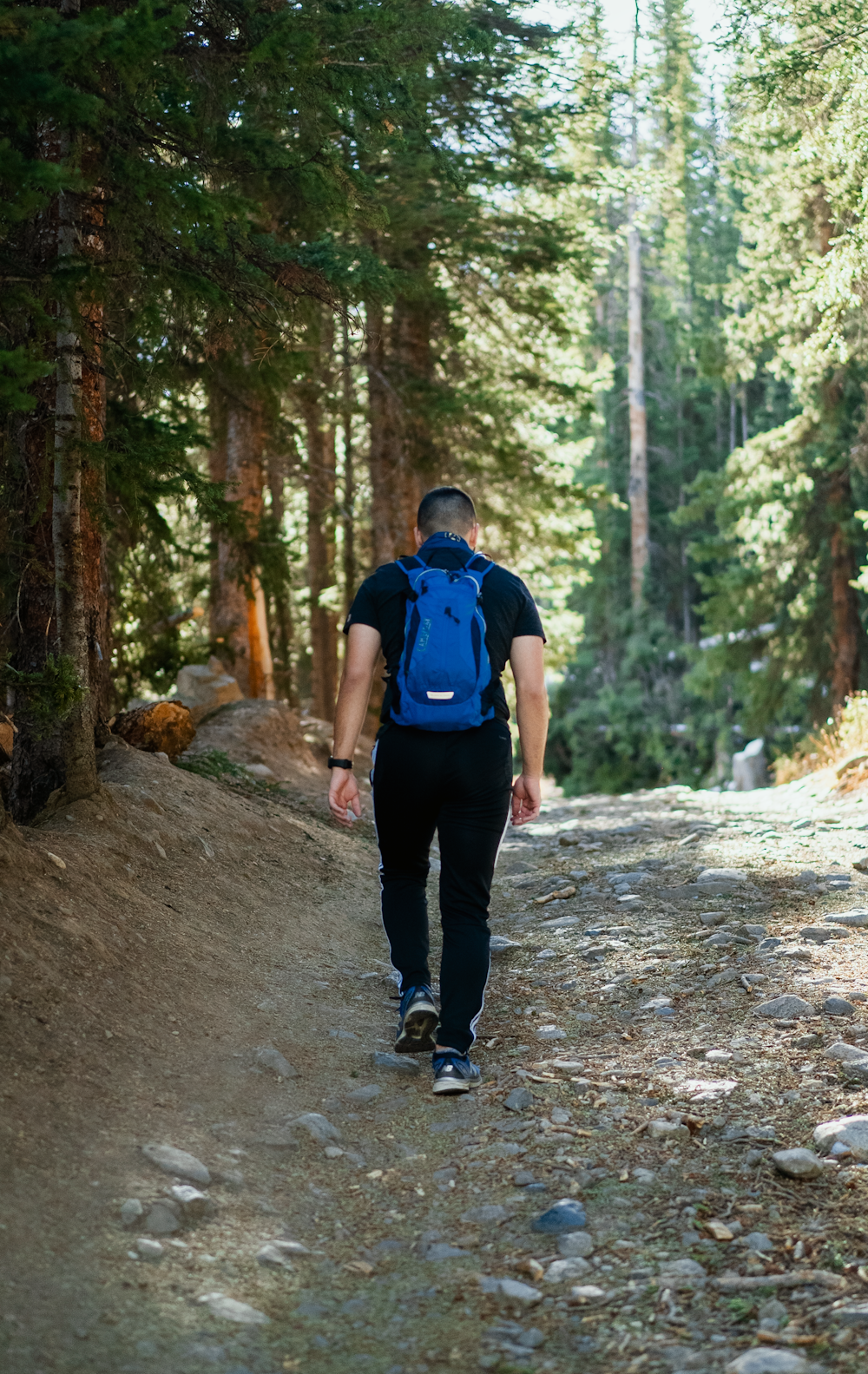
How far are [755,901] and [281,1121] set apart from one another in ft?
12.8

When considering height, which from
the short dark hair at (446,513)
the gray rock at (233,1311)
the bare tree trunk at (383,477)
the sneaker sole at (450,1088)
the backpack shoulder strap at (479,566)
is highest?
the bare tree trunk at (383,477)

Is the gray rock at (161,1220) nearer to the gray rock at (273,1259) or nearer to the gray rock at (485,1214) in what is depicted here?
the gray rock at (273,1259)

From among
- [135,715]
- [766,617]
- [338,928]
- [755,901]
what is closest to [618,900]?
[755,901]

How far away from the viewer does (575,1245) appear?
3.07 m

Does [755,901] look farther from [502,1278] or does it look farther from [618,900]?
[502,1278]

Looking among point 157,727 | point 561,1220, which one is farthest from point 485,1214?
point 157,727

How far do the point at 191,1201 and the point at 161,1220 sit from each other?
11cm

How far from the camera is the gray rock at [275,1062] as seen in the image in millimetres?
4266

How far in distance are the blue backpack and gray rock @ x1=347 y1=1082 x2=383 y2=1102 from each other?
1387 mm

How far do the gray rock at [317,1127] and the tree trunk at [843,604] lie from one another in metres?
15.7

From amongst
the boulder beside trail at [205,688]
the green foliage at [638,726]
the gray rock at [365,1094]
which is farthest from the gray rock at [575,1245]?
the green foliage at [638,726]

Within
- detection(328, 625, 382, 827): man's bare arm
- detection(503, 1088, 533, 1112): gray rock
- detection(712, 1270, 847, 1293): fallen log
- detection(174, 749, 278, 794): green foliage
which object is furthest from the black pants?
detection(174, 749, 278, 794): green foliage

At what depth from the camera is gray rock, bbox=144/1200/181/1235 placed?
2.99 metres

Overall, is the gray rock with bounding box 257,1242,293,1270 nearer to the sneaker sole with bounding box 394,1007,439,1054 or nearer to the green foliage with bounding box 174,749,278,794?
the sneaker sole with bounding box 394,1007,439,1054
